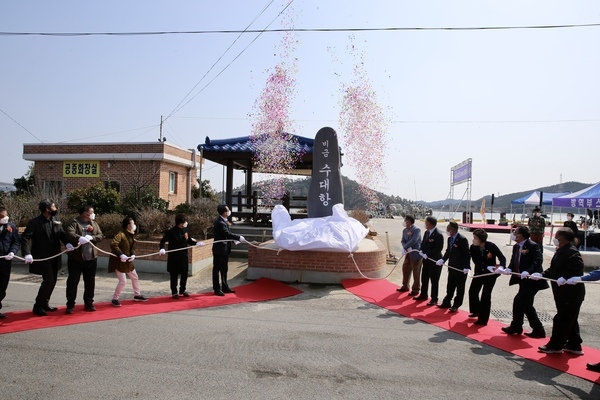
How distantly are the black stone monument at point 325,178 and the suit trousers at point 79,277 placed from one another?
20.4ft

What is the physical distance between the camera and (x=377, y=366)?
4.67 m

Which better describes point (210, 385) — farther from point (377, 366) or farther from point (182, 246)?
point (182, 246)

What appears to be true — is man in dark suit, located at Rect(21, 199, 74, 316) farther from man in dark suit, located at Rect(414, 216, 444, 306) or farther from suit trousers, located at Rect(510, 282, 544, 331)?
suit trousers, located at Rect(510, 282, 544, 331)

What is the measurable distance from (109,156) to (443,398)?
21035mm

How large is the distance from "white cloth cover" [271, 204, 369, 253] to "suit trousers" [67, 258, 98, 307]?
3.93m

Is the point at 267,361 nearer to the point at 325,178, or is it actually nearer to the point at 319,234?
the point at 319,234

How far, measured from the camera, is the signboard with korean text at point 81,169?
21.5 m

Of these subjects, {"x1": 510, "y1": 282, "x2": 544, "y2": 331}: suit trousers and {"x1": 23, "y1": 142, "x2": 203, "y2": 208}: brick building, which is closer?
{"x1": 510, "y1": 282, "x2": 544, "y2": 331}: suit trousers

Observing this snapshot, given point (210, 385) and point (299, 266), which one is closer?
point (210, 385)

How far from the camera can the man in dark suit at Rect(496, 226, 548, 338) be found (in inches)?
235

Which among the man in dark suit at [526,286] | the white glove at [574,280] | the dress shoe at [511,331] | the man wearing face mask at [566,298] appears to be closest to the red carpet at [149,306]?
the dress shoe at [511,331]

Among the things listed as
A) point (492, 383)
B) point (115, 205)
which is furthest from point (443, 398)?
point (115, 205)

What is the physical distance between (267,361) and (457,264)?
4.11 m

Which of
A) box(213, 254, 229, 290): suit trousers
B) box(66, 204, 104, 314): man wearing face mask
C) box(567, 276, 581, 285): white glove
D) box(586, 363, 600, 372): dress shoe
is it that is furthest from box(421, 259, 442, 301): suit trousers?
box(66, 204, 104, 314): man wearing face mask
